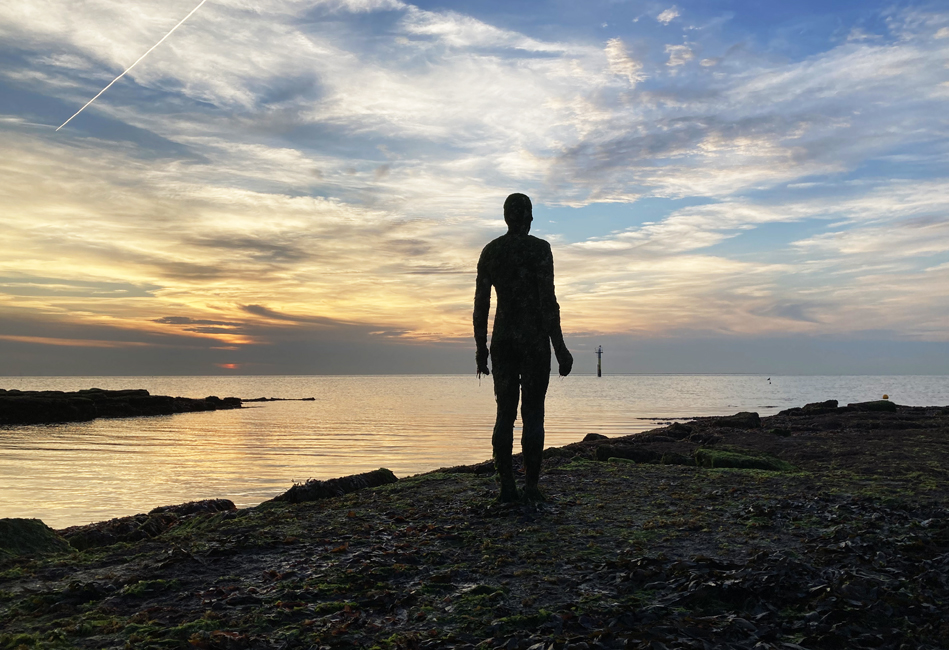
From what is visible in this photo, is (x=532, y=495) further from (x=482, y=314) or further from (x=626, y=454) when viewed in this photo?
(x=626, y=454)

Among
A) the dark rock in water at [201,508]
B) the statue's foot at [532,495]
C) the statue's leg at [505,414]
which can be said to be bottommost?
the dark rock in water at [201,508]

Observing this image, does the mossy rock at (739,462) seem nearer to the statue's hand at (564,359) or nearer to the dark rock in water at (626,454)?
the dark rock in water at (626,454)

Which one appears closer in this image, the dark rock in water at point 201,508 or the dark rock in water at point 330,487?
the dark rock in water at point 330,487

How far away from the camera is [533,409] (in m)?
9.41

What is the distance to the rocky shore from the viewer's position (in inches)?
201

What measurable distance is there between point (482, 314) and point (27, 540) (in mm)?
6829

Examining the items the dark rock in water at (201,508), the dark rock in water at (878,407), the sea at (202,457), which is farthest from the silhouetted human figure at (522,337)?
the dark rock in water at (878,407)

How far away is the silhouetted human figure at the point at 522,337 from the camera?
9391mm

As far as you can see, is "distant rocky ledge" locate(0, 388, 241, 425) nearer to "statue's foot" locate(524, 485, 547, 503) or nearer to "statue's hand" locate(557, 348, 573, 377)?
"statue's foot" locate(524, 485, 547, 503)

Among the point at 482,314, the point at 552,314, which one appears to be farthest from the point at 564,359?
the point at 482,314

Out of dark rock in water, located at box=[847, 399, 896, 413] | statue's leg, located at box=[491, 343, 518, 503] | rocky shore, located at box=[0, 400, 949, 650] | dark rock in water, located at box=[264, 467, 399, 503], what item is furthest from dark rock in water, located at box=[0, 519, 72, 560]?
dark rock in water, located at box=[847, 399, 896, 413]

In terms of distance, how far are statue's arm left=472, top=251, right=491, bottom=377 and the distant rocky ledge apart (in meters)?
60.9

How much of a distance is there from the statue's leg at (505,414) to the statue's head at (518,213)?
187 centimetres

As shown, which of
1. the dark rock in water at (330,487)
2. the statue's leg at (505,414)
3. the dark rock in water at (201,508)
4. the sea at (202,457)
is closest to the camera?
the statue's leg at (505,414)
